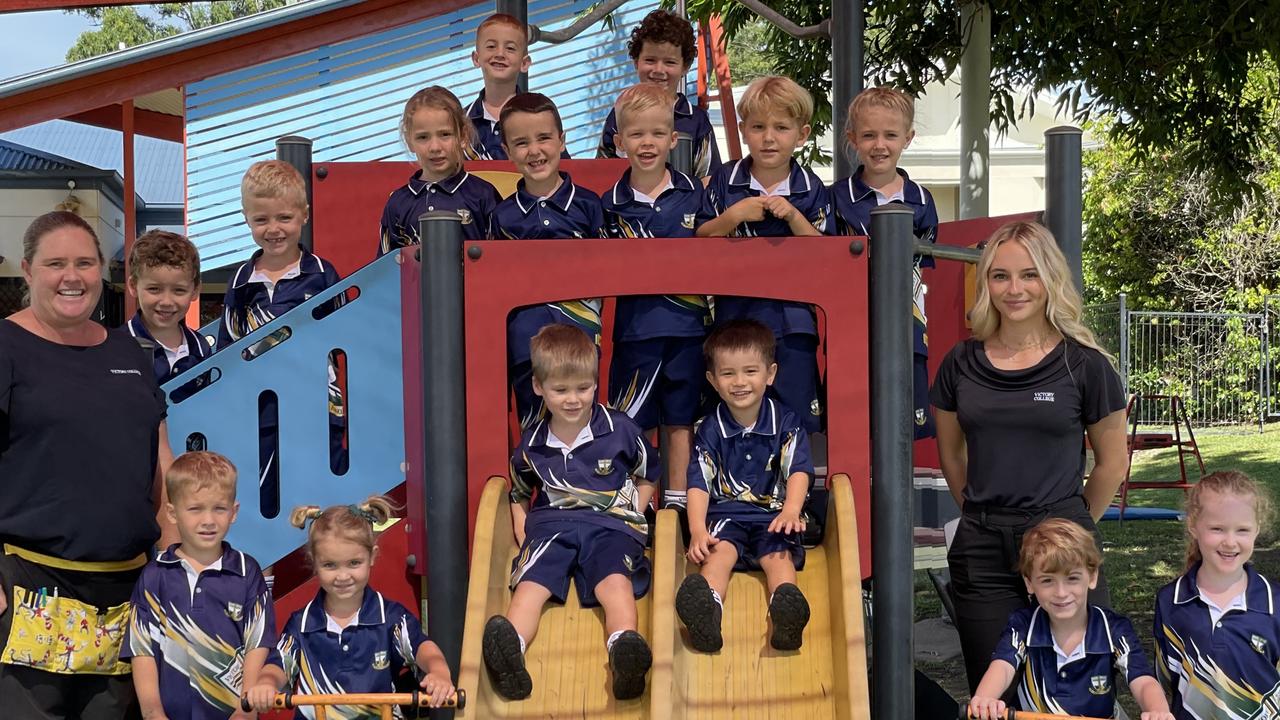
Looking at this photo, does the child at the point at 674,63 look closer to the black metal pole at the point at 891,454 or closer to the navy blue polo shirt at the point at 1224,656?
the black metal pole at the point at 891,454

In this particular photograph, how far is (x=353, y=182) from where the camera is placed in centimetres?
637

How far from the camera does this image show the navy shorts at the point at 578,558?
416cm

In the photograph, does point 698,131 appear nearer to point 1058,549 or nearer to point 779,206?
point 779,206

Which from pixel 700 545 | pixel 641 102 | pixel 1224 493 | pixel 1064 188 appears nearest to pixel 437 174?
pixel 641 102

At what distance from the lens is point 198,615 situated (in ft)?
12.6

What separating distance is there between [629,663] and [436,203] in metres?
2.14

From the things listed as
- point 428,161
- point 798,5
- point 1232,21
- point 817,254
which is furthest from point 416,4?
point 817,254

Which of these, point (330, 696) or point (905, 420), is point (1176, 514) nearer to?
point (905, 420)

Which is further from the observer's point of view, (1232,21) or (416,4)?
(416,4)

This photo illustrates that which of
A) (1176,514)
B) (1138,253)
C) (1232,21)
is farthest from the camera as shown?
(1138,253)

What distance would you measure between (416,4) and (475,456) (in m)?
11.8

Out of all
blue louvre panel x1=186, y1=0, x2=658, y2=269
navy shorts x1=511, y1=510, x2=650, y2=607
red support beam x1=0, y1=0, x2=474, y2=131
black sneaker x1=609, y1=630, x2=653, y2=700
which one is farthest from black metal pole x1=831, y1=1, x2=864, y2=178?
red support beam x1=0, y1=0, x2=474, y2=131

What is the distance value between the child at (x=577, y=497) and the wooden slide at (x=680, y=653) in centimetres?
8

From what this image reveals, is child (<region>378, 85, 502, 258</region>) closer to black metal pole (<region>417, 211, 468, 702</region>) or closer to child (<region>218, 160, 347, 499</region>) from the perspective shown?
child (<region>218, 160, 347, 499</region>)
